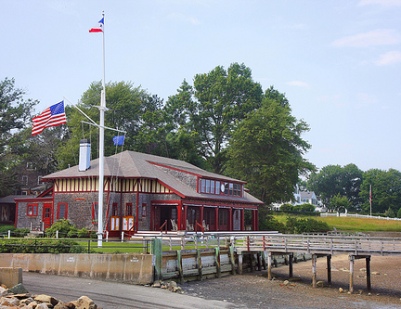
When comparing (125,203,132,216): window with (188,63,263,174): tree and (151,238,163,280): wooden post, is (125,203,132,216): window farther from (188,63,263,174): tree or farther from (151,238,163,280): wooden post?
(188,63,263,174): tree

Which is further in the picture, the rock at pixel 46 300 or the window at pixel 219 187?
the window at pixel 219 187

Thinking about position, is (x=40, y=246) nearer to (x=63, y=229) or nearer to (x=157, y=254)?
(x=157, y=254)

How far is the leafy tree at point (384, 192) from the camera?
134 meters

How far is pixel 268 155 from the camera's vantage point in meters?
76.4

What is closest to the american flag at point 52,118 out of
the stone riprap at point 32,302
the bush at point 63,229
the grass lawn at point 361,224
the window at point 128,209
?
the bush at point 63,229

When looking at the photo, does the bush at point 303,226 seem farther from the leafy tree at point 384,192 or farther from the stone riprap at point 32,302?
the leafy tree at point 384,192

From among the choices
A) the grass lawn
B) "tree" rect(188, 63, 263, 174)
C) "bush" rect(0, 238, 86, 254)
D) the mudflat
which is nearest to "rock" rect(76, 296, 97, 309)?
the mudflat

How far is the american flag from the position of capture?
3531 centimetres

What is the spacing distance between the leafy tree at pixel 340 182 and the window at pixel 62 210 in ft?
394

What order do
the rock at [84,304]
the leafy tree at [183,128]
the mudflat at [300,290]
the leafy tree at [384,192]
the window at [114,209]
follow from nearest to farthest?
the rock at [84,304] → the mudflat at [300,290] → the window at [114,209] → the leafy tree at [183,128] → the leafy tree at [384,192]

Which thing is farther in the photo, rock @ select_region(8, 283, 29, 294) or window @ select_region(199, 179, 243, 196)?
window @ select_region(199, 179, 243, 196)

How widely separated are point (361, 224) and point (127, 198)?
1827 inches

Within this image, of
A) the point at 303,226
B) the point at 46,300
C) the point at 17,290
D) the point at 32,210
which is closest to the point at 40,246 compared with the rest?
the point at 17,290

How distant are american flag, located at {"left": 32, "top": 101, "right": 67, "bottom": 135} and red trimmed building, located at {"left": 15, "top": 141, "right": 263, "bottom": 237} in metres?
11.6
